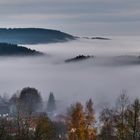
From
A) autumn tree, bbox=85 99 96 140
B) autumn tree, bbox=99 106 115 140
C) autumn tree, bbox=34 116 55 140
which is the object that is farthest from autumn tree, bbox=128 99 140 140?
autumn tree, bbox=34 116 55 140

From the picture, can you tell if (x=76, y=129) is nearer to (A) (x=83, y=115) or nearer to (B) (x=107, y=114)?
(A) (x=83, y=115)

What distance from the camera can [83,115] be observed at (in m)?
77.4

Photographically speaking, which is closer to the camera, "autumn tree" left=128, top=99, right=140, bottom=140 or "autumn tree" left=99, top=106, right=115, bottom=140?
"autumn tree" left=128, top=99, right=140, bottom=140

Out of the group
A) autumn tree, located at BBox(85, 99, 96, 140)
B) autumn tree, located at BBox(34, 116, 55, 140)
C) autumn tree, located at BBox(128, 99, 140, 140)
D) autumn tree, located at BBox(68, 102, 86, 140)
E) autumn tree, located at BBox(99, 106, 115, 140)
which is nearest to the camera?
autumn tree, located at BBox(128, 99, 140, 140)

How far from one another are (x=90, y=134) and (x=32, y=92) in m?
109

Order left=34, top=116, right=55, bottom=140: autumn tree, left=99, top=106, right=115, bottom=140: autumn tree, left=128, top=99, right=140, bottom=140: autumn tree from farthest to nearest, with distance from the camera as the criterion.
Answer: left=99, top=106, right=115, bottom=140: autumn tree, left=34, top=116, right=55, bottom=140: autumn tree, left=128, top=99, right=140, bottom=140: autumn tree

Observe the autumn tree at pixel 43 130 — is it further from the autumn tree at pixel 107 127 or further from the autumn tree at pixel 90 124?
the autumn tree at pixel 107 127

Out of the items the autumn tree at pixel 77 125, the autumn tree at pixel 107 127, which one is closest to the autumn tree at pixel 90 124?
the autumn tree at pixel 77 125

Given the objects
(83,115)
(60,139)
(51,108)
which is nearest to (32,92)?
(51,108)

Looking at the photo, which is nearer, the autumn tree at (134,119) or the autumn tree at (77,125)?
the autumn tree at (134,119)

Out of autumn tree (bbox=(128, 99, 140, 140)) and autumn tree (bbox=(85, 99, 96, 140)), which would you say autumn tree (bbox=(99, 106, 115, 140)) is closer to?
autumn tree (bbox=(85, 99, 96, 140))

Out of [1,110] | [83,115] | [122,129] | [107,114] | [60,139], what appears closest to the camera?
[122,129]

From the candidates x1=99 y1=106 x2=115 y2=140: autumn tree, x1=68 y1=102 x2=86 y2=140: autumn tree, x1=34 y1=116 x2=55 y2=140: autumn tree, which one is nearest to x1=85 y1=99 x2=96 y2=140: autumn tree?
x1=68 y1=102 x2=86 y2=140: autumn tree

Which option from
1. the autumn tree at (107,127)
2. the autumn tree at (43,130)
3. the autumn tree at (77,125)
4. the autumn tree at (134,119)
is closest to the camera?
the autumn tree at (134,119)
